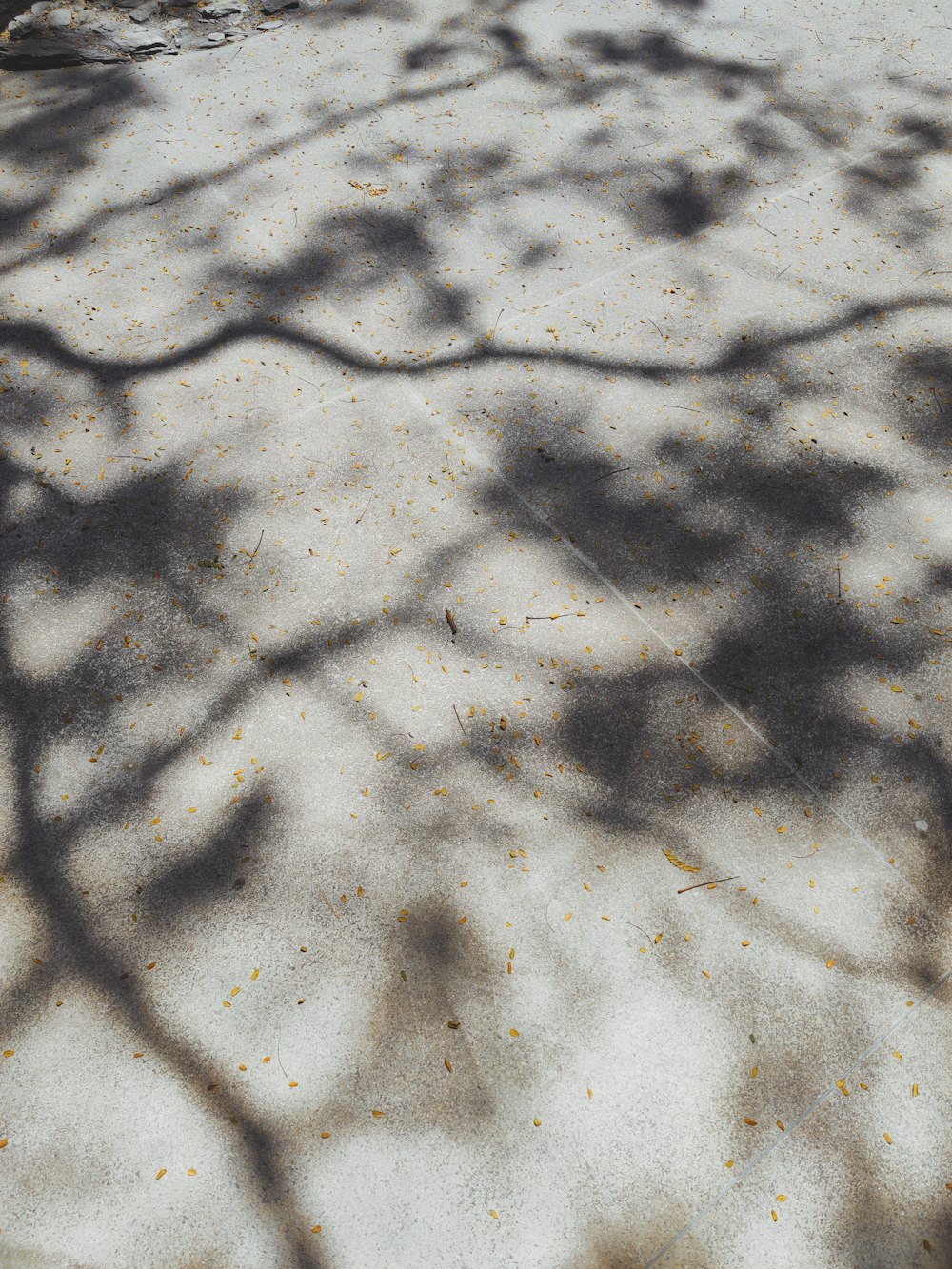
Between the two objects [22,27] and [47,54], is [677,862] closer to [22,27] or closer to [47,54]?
[47,54]

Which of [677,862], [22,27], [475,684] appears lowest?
[677,862]

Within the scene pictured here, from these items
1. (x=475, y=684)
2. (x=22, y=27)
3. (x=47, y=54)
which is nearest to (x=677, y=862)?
(x=475, y=684)

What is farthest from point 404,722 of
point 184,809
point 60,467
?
point 60,467

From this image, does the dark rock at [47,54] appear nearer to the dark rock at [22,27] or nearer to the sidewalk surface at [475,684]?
the dark rock at [22,27]

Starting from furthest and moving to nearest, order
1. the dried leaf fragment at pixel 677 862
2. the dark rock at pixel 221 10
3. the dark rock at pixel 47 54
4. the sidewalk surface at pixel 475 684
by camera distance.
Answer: the dark rock at pixel 221 10 < the dark rock at pixel 47 54 < the dried leaf fragment at pixel 677 862 < the sidewalk surface at pixel 475 684

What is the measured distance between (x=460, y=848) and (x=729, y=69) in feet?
22.4

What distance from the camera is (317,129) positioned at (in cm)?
668

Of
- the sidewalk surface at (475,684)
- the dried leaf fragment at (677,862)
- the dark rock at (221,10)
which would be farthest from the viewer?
the dark rock at (221,10)

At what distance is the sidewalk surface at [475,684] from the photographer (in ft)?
9.36

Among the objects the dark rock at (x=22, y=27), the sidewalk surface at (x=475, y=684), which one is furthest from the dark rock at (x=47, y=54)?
the sidewalk surface at (x=475, y=684)

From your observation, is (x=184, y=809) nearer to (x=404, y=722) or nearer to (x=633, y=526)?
(x=404, y=722)

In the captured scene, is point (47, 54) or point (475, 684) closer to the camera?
point (475, 684)

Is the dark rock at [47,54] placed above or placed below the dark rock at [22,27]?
below

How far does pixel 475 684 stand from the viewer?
12.8 ft
